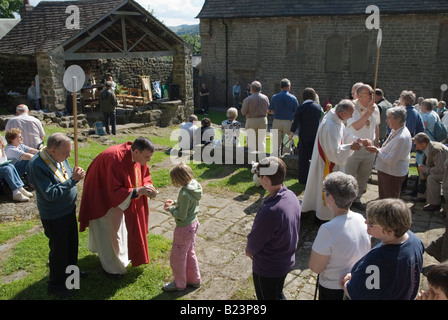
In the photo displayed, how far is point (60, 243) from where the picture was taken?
421 cm

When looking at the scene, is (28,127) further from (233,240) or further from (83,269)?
(233,240)

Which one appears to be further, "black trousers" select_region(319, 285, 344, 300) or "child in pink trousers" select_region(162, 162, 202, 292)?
A: "child in pink trousers" select_region(162, 162, 202, 292)

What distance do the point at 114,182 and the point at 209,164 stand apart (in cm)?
507

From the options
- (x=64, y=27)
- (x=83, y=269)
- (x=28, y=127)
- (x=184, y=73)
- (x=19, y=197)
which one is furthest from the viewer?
(x=184, y=73)

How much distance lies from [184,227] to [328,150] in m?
2.49

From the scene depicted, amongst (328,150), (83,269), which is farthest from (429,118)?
(83,269)

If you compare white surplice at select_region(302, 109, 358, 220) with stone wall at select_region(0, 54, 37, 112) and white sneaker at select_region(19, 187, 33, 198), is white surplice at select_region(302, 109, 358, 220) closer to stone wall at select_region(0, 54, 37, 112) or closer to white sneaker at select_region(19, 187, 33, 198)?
white sneaker at select_region(19, 187, 33, 198)

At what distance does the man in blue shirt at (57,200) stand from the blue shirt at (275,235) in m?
1.96

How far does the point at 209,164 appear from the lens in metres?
9.27

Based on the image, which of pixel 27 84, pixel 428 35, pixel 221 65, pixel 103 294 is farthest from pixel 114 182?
pixel 221 65

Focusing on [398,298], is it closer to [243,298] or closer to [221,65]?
[243,298]

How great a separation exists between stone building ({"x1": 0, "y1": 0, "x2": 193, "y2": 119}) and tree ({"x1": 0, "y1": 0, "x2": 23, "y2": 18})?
21.5 meters

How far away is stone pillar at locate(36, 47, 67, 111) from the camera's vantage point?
12805 millimetres

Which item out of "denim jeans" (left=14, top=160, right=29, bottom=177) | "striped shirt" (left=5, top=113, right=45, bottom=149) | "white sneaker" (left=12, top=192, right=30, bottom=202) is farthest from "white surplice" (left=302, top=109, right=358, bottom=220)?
"striped shirt" (left=5, top=113, right=45, bottom=149)
